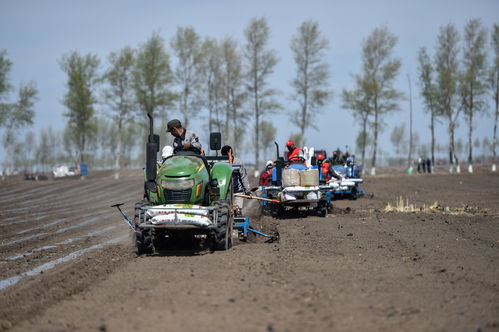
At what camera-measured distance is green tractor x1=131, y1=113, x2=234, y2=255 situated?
848cm

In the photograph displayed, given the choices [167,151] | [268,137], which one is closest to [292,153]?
[167,151]

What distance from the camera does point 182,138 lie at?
32.4 feet

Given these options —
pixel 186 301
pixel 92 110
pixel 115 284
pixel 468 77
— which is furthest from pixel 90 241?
pixel 468 77

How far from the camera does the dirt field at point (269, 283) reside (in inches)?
198

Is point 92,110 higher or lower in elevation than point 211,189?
higher

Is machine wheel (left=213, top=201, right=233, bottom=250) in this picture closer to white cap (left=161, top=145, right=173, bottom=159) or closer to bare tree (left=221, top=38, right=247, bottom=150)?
white cap (left=161, top=145, right=173, bottom=159)

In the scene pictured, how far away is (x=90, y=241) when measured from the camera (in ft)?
38.7

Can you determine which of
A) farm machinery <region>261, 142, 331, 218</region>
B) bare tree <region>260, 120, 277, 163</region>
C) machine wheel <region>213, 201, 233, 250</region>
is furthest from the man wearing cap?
bare tree <region>260, 120, 277, 163</region>

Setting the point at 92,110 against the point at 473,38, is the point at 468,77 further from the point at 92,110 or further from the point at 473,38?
the point at 92,110

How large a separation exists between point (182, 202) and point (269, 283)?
9.13ft

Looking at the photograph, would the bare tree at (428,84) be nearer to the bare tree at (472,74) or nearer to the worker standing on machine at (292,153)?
the bare tree at (472,74)

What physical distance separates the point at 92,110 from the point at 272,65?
16632mm

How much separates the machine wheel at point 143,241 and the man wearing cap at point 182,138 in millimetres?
1577

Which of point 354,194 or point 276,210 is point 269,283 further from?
point 354,194
